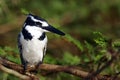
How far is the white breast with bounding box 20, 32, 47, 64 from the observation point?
382 centimetres

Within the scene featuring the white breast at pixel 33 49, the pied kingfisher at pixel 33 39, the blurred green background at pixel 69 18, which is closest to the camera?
the pied kingfisher at pixel 33 39

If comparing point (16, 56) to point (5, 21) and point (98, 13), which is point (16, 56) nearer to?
point (5, 21)

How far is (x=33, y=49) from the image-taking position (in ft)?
12.8

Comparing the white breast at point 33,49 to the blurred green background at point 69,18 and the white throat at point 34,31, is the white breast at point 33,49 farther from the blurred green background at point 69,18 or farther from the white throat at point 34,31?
the blurred green background at point 69,18

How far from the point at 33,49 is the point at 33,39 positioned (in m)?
0.15

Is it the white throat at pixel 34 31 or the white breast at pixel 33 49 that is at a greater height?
the white throat at pixel 34 31

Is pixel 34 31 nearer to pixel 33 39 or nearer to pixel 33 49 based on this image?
pixel 33 39

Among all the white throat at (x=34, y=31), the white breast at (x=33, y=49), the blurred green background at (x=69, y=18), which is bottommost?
the white breast at (x=33, y=49)

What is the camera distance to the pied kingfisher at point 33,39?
11.9 ft

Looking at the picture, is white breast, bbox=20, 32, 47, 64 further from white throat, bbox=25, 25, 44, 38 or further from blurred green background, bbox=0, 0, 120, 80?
blurred green background, bbox=0, 0, 120, 80

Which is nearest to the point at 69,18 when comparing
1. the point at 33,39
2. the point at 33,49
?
the point at 33,49

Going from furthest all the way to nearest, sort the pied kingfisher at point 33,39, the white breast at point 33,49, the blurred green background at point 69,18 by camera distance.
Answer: the blurred green background at point 69,18
the white breast at point 33,49
the pied kingfisher at point 33,39

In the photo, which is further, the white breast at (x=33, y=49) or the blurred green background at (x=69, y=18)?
the blurred green background at (x=69, y=18)

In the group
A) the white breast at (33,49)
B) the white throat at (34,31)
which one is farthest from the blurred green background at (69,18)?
the white throat at (34,31)
